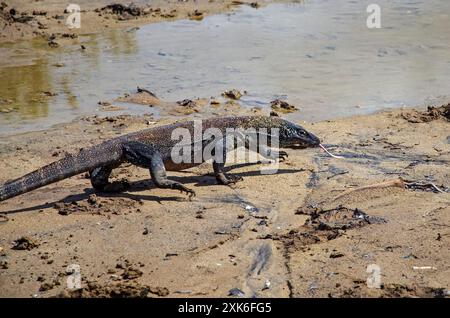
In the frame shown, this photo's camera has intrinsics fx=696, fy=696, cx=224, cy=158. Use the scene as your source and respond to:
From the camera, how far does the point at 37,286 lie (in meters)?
5.19

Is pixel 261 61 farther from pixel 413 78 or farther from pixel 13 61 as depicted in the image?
pixel 13 61

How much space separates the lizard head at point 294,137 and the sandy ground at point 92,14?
8.05 meters

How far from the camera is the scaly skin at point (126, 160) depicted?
655 cm

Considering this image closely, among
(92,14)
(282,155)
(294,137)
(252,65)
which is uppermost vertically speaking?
(92,14)

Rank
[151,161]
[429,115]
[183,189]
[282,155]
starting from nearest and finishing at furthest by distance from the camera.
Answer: [183,189], [151,161], [282,155], [429,115]

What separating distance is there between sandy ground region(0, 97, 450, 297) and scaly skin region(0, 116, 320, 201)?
17 centimetres

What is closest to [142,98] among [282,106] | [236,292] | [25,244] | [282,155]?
[282,106]

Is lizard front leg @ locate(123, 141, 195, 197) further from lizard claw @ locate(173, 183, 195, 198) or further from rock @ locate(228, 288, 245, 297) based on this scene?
rock @ locate(228, 288, 245, 297)

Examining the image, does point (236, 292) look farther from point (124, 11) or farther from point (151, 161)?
point (124, 11)

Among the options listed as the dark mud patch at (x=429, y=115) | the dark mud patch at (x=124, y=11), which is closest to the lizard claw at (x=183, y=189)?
the dark mud patch at (x=429, y=115)

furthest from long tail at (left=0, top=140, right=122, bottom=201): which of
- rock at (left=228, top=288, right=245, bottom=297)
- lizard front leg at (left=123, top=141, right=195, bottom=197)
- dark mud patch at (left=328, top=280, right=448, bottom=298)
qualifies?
dark mud patch at (left=328, top=280, right=448, bottom=298)

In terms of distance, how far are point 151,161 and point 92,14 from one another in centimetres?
1016

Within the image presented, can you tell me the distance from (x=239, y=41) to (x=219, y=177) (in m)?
7.49

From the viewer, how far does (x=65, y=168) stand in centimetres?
668
